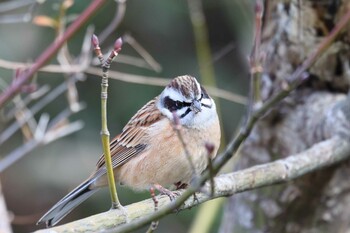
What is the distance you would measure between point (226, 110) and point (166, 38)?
3.15 ft

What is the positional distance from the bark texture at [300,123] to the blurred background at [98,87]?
2.14 m

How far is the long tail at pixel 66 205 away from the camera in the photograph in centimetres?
372

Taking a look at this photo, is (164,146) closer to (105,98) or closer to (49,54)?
(49,54)

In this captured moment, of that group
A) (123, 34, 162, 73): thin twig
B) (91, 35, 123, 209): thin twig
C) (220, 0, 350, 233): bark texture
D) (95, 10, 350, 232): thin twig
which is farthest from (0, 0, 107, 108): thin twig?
(220, 0, 350, 233): bark texture

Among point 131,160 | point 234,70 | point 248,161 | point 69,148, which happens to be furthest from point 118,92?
point 131,160

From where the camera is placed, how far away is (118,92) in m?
7.29

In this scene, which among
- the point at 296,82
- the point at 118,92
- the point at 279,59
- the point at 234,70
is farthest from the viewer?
the point at 234,70

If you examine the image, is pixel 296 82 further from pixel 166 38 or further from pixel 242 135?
pixel 166 38

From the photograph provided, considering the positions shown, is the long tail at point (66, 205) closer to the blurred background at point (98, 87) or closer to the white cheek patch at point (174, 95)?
the white cheek patch at point (174, 95)

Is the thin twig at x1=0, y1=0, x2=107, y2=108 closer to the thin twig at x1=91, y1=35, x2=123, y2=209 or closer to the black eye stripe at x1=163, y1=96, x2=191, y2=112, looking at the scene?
the thin twig at x1=91, y1=35, x2=123, y2=209

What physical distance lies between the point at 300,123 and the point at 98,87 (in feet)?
10.7

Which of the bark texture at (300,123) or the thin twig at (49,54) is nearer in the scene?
the thin twig at (49,54)

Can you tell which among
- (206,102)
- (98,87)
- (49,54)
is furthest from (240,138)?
(98,87)

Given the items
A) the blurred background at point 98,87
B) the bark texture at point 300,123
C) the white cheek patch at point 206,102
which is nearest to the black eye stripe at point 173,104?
the white cheek patch at point 206,102
